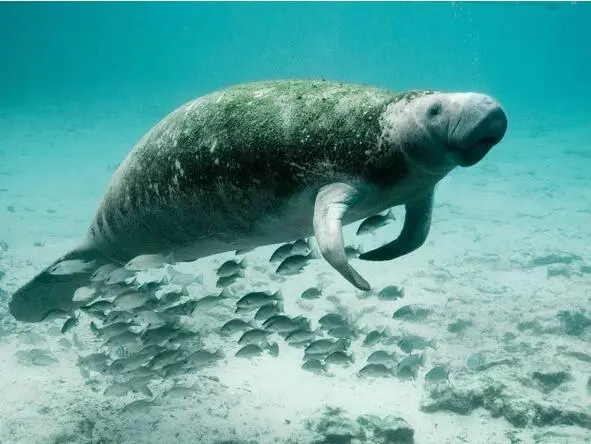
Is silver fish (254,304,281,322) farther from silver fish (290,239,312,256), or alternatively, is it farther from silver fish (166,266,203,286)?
silver fish (166,266,203,286)

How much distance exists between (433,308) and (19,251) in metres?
11.5

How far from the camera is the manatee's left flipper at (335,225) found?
103 inches

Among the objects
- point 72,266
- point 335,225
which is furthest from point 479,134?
point 72,266

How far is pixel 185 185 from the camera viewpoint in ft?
11.5

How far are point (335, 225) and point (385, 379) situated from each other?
18.6 feet

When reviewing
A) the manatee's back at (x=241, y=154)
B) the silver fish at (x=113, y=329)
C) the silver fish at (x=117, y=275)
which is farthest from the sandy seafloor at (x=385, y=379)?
the manatee's back at (x=241, y=154)

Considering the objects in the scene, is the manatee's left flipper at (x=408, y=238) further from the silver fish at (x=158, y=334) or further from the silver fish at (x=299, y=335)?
the silver fish at (x=158, y=334)

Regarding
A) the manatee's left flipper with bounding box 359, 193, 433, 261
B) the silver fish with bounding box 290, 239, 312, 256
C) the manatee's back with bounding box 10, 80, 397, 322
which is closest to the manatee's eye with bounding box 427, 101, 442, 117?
the manatee's back with bounding box 10, 80, 397, 322

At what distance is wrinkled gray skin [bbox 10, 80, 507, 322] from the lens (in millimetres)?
2736

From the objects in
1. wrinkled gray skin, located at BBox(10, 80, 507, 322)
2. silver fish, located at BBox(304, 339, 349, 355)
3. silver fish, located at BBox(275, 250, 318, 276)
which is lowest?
silver fish, located at BBox(304, 339, 349, 355)

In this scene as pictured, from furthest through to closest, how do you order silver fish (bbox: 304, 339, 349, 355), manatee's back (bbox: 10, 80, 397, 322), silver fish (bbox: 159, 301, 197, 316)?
silver fish (bbox: 304, 339, 349, 355) < silver fish (bbox: 159, 301, 197, 316) < manatee's back (bbox: 10, 80, 397, 322)

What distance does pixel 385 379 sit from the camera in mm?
7668

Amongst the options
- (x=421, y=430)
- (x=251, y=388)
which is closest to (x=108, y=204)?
(x=251, y=388)

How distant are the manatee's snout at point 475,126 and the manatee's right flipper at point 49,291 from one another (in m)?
3.82
